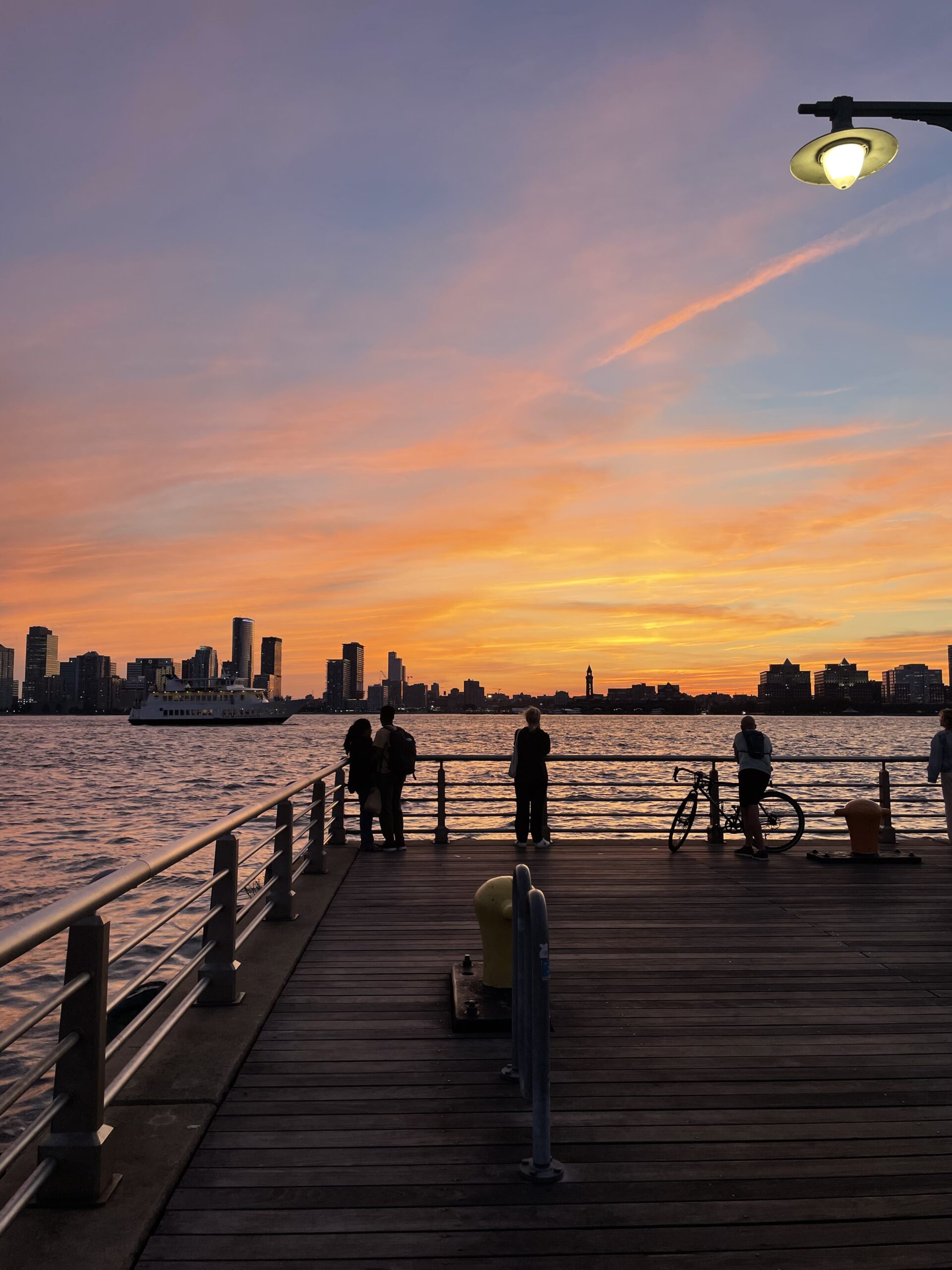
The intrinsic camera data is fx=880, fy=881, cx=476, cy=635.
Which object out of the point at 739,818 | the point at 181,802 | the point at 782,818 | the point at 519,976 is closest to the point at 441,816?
the point at 739,818

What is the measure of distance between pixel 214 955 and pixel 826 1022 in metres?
3.54

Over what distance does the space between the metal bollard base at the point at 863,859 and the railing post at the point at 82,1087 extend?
29.1 ft

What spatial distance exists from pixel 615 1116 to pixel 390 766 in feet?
23.3

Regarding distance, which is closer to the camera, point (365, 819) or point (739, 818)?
point (365, 819)

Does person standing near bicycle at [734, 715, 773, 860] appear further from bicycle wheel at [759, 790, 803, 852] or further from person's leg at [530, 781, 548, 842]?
person's leg at [530, 781, 548, 842]

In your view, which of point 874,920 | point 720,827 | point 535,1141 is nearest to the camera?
point 535,1141

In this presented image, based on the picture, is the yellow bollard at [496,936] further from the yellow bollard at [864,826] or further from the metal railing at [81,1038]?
the yellow bollard at [864,826]

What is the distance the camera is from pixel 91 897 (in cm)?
304

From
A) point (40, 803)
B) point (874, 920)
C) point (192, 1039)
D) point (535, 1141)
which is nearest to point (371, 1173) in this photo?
point (535, 1141)

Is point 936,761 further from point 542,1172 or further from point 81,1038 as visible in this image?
point 81,1038

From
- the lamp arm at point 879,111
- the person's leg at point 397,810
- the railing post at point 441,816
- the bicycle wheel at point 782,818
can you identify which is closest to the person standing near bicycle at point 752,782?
the bicycle wheel at point 782,818

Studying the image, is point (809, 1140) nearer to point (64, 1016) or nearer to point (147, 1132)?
point (147, 1132)

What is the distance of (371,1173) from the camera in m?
3.37

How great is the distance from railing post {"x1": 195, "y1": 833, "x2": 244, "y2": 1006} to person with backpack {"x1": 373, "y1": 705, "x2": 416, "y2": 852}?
5.45 meters
